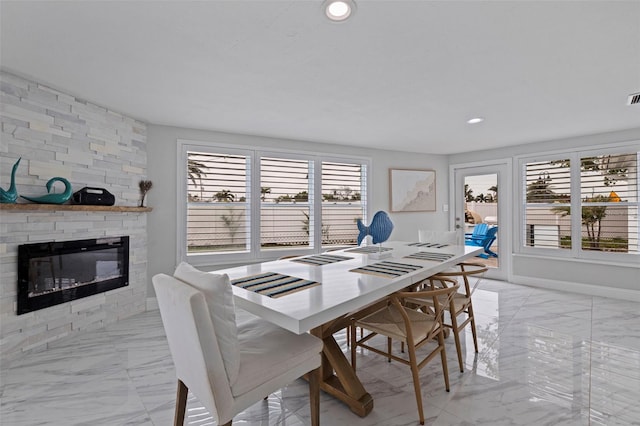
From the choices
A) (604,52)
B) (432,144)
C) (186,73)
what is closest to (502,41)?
(604,52)

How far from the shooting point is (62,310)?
279 centimetres

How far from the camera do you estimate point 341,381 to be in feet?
6.15

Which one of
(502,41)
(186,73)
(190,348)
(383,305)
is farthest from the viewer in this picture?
(186,73)

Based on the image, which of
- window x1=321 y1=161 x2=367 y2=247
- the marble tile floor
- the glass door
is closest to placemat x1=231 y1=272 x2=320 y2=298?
the marble tile floor

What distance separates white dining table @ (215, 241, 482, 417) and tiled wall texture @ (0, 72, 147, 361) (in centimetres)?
186

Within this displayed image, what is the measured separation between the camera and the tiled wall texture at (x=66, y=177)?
2.45 meters

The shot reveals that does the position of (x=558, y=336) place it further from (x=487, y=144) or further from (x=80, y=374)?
(x=80, y=374)

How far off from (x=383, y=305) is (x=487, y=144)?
3.85 m

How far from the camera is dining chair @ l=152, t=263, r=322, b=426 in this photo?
1209mm

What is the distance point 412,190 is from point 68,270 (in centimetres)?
488

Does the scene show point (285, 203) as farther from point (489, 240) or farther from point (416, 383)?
point (489, 240)

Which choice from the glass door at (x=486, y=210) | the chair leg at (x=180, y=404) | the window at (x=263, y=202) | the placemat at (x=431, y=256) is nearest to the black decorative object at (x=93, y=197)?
the window at (x=263, y=202)

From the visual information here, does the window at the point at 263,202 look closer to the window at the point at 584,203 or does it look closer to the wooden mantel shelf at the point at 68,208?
the wooden mantel shelf at the point at 68,208

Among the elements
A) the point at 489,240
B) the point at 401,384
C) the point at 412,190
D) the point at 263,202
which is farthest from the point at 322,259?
the point at 489,240
